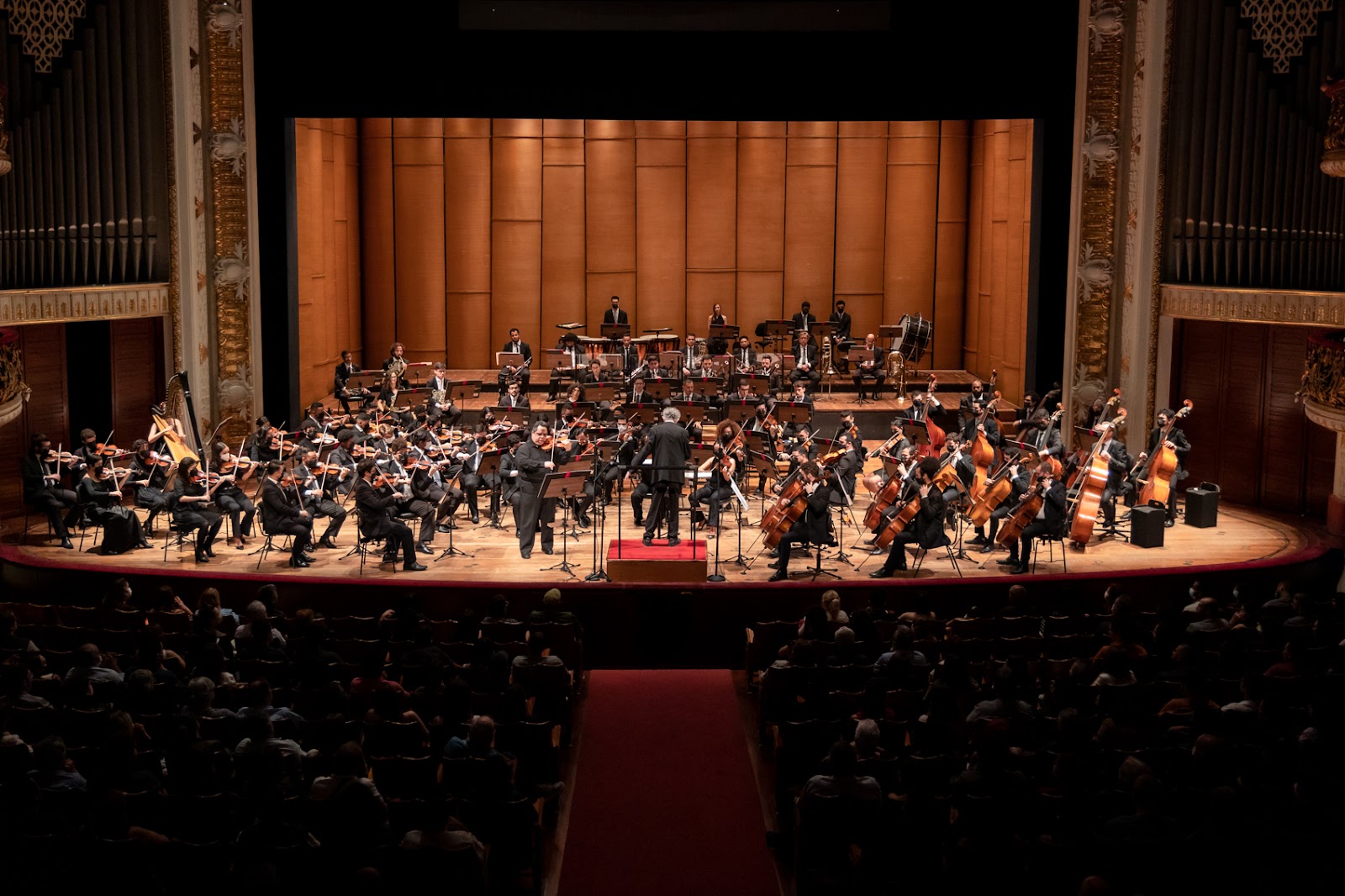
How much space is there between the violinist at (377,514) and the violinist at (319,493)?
0.52 metres

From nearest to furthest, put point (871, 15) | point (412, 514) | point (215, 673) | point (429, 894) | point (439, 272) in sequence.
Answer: point (429, 894), point (215, 673), point (412, 514), point (871, 15), point (439, 272)

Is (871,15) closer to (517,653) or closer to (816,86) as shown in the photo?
(816,86)

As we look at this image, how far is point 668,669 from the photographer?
10.8 metres

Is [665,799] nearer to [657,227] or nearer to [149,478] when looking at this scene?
[149,478]

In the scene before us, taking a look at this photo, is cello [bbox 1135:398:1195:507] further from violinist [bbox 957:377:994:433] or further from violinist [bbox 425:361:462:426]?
violinist [bbox 425:361:462:426]

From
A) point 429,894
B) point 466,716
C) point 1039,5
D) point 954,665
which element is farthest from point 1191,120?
point 429,894

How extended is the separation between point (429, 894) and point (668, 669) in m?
5.35

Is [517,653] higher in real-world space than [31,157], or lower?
lower

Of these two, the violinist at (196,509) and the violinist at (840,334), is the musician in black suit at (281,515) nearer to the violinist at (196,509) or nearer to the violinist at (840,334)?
the violinist at (196,509)

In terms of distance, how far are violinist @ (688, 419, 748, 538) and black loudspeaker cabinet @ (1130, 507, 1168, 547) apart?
3843 millimetres

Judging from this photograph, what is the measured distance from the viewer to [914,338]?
19062 millimetres

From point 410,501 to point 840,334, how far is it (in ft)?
29.6

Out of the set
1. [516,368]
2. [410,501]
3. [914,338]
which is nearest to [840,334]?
[914,338]

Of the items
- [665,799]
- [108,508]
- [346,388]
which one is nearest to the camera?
[665,799]
